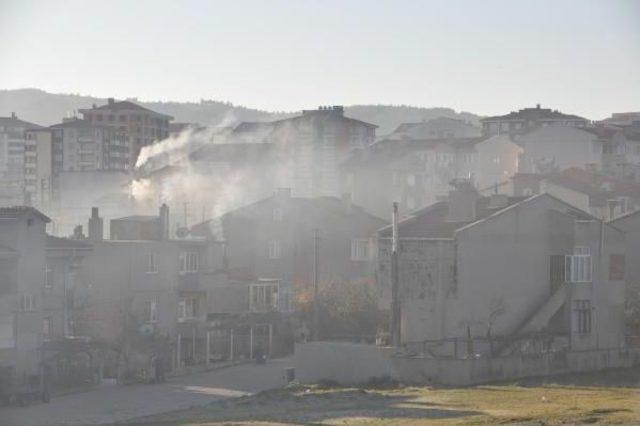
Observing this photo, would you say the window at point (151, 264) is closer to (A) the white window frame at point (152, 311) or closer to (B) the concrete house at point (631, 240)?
(A) the white window frame at point (152, 311)

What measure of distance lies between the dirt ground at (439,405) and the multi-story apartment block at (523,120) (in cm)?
8122

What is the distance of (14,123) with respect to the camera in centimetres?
16588

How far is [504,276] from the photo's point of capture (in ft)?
188

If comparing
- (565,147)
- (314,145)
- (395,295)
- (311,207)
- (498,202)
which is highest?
(314,145)

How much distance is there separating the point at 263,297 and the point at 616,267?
16065 mm

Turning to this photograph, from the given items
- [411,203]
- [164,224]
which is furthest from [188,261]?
[411,203]

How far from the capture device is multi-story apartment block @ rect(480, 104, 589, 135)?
436 feet

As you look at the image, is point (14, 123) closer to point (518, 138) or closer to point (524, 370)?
point (518, 138)

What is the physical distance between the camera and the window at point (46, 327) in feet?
185

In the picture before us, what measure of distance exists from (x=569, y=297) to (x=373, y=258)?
21375 millimetres

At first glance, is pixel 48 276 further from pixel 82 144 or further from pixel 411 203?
pixel 82 144

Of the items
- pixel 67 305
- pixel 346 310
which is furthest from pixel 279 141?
pixel 67 305

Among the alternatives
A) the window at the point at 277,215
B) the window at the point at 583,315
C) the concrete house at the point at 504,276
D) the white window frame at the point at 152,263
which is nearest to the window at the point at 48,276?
the white window frame at the point at 152,263

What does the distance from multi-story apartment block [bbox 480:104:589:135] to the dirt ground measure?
3198 inches
